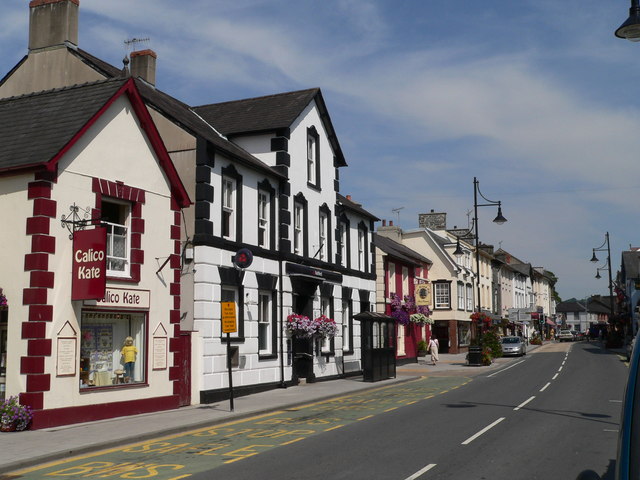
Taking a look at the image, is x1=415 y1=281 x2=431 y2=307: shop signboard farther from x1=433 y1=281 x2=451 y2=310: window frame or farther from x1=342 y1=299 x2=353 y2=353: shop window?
x1=342 y1=299 x2=353 y2=353: shop window

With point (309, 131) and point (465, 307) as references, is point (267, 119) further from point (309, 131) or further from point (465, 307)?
point (465, 307)

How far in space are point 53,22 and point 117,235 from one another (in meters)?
8.68

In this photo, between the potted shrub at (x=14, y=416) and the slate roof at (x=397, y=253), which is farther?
the slate roof at (x=397, y=253)

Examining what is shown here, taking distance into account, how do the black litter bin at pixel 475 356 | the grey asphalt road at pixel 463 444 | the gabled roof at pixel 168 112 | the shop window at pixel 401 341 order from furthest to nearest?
the shop window at pixel 401 341 → the black litter bin at pixel 475 356 → the gabled roof at pixel 168 112 → the grey asphalt road at pixel 463 444

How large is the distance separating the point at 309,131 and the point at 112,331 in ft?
45.6

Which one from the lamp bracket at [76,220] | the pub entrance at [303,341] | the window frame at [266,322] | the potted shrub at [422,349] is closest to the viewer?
the lamp bracket at [76,220]

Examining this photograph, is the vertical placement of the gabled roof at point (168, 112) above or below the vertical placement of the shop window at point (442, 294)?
above

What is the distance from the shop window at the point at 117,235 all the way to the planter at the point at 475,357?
25439 millimetres

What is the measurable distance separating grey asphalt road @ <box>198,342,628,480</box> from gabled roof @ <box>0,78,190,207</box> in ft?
28.6

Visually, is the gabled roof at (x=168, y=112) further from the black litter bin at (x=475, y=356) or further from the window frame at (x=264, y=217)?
the black litter bin at (x=475, y=356)

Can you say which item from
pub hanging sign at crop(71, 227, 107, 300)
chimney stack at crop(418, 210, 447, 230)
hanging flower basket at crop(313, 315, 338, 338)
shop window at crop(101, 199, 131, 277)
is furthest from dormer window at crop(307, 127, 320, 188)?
chimney stack at crop(418, 210, 447, 230)

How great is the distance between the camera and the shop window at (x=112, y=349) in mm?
16484

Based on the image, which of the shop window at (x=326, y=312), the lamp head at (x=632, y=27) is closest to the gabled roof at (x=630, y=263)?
the shop window at (x=326, y=312)

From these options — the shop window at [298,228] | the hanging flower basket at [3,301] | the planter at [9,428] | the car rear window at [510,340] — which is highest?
the shop window at [298,228]
